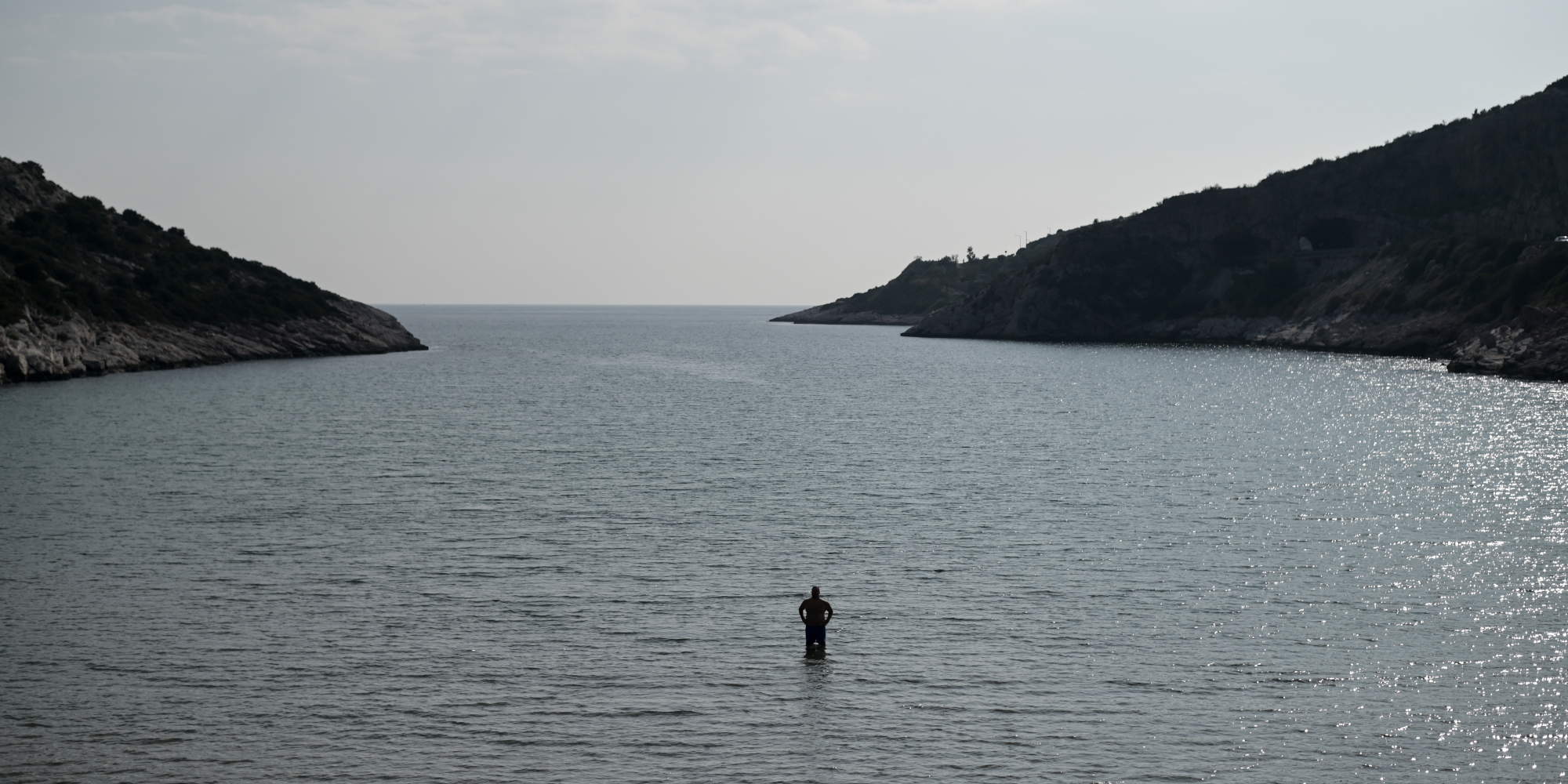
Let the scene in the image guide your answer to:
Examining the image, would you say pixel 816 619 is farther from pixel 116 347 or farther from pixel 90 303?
pixel 90 303

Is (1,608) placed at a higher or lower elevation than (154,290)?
lower

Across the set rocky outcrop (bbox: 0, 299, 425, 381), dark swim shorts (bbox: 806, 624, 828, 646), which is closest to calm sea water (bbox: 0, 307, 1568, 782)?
dark swim shorts (bbox: 806, 624, 828, 646)

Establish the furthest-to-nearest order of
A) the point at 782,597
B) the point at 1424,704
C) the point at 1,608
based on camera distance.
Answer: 1. the point at 782,597
2. the point at 1,608
3. the point at 1424,704

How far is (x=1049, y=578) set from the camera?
1907 inches

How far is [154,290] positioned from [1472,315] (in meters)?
174

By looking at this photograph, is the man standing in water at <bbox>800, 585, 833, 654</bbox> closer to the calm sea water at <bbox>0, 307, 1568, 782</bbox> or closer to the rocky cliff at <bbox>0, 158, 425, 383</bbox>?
the calm sea water at <bbox>0, 307, 1568, 782</bbox>

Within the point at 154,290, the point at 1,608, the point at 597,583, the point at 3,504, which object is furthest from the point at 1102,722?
the point at 154,290

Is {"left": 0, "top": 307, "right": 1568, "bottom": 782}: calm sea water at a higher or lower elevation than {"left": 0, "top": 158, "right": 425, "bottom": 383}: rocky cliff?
lower

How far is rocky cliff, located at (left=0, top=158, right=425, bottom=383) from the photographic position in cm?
14200

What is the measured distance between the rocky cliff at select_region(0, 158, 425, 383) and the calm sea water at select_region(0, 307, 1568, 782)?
185 feet

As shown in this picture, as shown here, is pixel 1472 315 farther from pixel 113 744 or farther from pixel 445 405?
pixel 113 744

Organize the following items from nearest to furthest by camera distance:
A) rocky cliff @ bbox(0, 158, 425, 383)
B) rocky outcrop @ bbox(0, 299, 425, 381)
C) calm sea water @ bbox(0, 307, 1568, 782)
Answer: calm sea water @ bbox(0, 307, 1568, 782)
rocky outcrop @ bbox(0, 299, 425, 381)
rocky cliff @ bbox(0, 158, 425, 383)

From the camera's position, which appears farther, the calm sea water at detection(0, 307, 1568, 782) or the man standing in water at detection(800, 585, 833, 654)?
the man standing in water at detection(800, 585, 833, 654)

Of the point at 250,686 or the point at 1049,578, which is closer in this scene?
the point at 250,686
